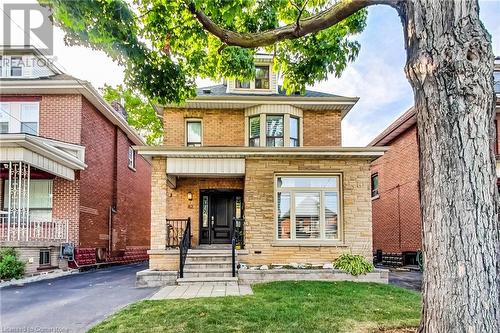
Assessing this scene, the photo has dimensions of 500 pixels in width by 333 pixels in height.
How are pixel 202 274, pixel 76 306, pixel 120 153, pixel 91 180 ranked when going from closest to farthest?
pixel 76 306, pixel 202 274, pixel 91 180, pixel 120 153

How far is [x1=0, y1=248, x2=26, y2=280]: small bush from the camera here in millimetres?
10344

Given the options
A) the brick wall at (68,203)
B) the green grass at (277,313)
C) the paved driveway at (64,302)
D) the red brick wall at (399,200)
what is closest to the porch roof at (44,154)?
the brick wall at (68,203)

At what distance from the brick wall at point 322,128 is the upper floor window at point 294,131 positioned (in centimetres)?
31

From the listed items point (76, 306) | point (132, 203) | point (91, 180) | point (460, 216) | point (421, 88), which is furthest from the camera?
point (132, 203)

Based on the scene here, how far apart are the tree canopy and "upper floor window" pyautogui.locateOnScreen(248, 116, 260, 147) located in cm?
531

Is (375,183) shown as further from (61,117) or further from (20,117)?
(20,117)

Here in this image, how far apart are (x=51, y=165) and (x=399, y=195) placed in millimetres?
14508

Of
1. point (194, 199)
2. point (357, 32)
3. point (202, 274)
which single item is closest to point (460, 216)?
point (357, 32)

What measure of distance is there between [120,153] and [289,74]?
41.9 feet

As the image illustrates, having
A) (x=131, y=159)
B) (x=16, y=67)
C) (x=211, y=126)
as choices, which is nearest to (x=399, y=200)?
(x=211, y=126)

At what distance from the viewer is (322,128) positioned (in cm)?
1401

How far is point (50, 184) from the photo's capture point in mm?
13781

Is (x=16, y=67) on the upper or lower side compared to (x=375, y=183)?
upper

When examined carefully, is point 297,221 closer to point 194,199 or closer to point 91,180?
point 194,199
